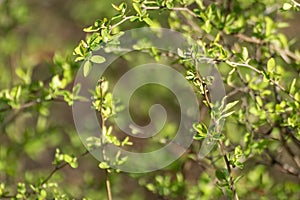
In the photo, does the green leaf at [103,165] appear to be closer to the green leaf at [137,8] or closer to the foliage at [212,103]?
the foliage at [212,103]

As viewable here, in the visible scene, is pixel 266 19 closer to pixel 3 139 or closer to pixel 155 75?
pixel 155 75

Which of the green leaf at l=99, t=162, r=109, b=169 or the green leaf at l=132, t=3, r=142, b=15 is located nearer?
the green leaf at l=132, t=3, r=142, b=15

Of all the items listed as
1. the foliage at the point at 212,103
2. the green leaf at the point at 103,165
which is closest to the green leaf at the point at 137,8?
the foliage at the point at 212,103

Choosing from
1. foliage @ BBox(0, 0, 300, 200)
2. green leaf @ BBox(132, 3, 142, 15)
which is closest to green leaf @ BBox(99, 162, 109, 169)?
foliage @ BBox(0, 0, 300, 200)

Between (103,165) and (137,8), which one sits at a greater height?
(137,8)

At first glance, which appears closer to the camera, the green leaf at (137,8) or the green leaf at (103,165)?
the green leaf at (137,8)

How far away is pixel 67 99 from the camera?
136 cm

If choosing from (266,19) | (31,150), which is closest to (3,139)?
(31,150)

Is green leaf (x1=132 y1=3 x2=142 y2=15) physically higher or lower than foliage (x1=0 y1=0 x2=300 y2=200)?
higher

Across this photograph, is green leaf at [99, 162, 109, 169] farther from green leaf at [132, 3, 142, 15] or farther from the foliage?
green leaf at [132, 3, 142, 15]

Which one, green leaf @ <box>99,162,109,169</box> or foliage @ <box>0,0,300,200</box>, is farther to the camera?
green leaf @ <box>99,162,109,169</box>

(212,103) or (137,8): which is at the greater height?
(137,8)

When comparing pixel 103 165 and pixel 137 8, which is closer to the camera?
pixel 137 8

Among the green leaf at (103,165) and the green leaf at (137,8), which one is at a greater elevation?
the green leaf at (137,8)
